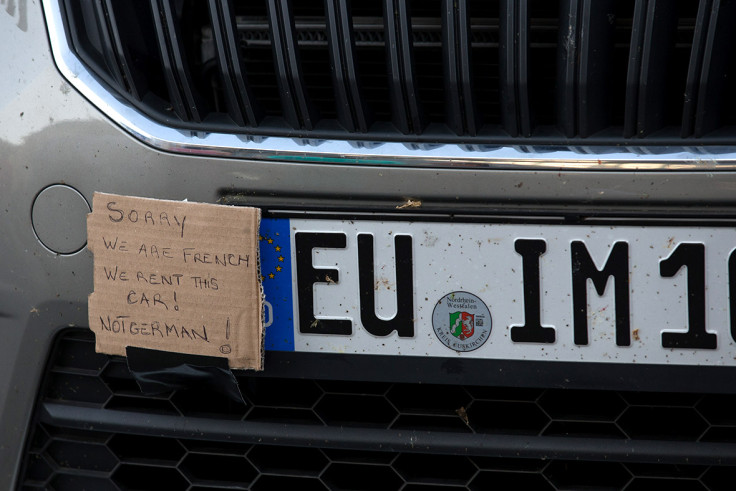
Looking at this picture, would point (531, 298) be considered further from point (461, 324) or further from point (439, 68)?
point (439, 68)

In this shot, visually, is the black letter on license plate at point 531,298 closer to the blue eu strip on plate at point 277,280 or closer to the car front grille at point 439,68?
the car front grille at point 439,68

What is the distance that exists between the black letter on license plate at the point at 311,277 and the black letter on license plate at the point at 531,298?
0.25 metres

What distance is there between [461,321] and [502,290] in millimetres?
74

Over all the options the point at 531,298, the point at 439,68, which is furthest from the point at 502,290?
the point at 439,68

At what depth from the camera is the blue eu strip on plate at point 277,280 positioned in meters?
1.16

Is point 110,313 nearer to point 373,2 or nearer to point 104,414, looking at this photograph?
point 104,414

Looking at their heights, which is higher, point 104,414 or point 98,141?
point 98,141

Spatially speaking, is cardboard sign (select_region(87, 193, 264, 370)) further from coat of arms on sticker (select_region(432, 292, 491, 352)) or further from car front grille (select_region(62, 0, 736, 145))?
coat of arms on sticker (select_region(432, 292, 491, 352))

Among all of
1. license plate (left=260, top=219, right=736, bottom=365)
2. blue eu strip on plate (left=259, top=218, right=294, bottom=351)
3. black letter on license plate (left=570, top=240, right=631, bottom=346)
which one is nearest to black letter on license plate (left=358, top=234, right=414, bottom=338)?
license plate (left=260, top=219, right=736, bottom=365)

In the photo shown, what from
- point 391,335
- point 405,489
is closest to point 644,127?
point 391,335

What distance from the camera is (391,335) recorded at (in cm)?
116

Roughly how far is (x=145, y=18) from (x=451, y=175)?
53 centimetres

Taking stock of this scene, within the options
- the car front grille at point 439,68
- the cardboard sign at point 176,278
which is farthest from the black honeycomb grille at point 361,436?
the car front grille at point 439,68

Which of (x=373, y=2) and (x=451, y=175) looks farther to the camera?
(x=373, y=2)
